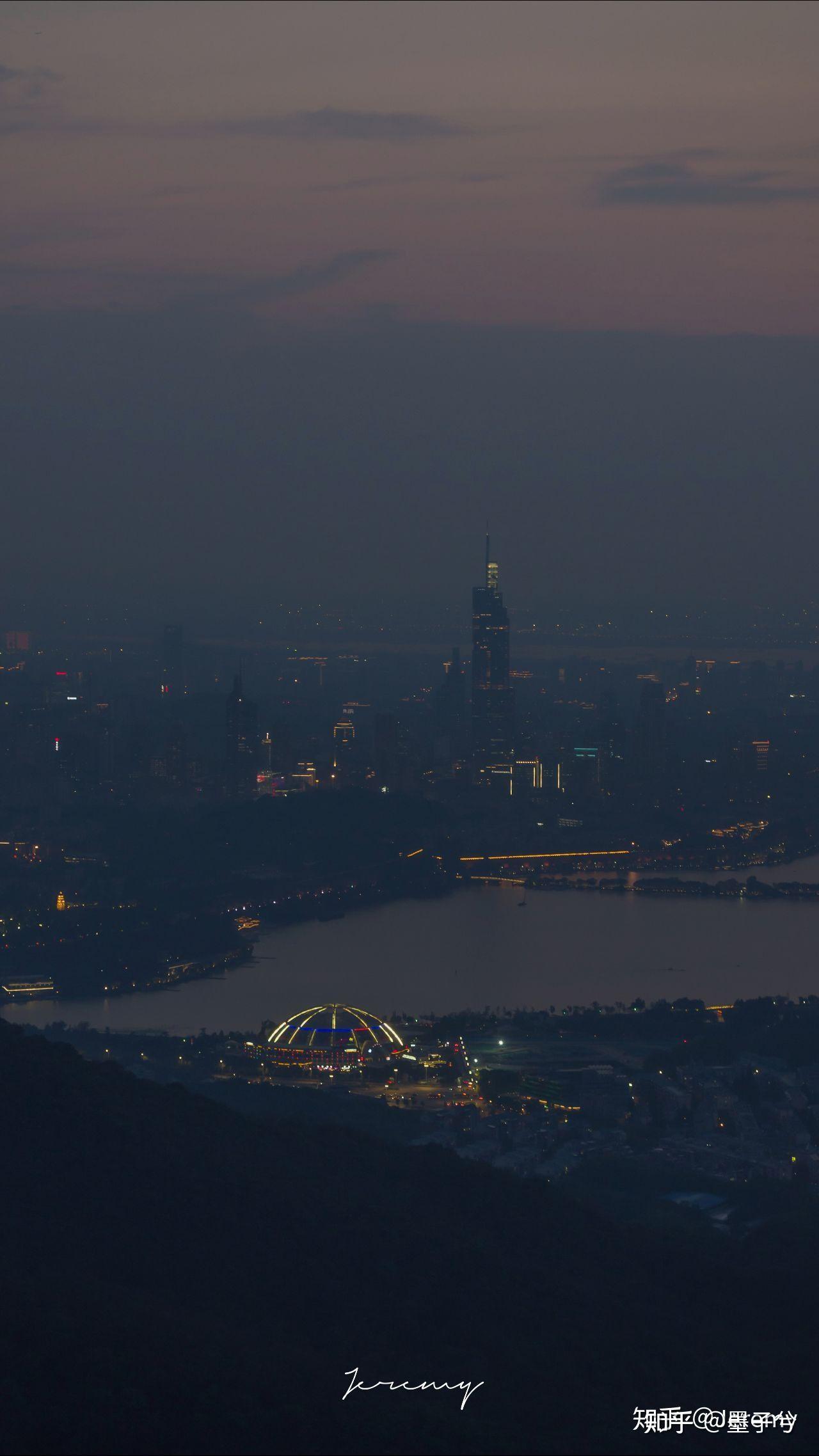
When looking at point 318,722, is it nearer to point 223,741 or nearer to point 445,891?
point 223,741

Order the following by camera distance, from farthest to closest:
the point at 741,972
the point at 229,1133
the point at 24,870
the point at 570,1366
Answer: the point at 24,870
the point at 741,972
the point at 229,1133
the point at 570,1366

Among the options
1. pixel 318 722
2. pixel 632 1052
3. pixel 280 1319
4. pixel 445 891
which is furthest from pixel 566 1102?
pixel 318 722
